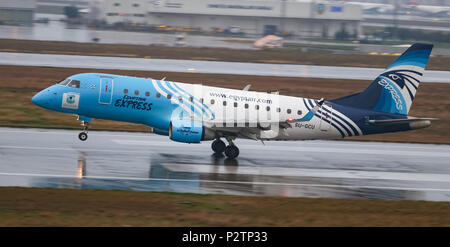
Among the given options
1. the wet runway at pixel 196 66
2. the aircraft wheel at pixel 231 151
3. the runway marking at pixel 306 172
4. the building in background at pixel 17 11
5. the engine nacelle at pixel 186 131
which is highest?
the building in background at pixel 17 11

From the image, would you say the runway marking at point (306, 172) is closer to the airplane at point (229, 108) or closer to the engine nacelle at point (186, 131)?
the engine nacelle at point (186, 131)

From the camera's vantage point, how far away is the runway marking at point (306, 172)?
2786cm

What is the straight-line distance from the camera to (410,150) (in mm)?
35969

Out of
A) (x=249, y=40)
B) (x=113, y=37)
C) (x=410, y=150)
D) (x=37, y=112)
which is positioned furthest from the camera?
(x=249, y=40)

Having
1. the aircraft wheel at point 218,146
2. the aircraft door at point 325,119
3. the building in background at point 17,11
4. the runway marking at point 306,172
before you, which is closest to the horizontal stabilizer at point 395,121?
the aircraft door at point 325,119

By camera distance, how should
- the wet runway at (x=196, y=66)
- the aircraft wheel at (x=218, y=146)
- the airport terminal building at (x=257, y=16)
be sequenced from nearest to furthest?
the aircraft wheel at (x=218, y=146)
the wet runway at (x=196, y=66)
the airport terminal building at (x=257, y=16)

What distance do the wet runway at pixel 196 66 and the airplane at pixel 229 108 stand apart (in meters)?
30.5

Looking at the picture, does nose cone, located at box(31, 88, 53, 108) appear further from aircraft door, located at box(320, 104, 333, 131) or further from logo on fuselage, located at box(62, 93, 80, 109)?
aircraft door, located at box(320, 104, 333, 131)

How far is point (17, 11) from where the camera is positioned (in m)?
122

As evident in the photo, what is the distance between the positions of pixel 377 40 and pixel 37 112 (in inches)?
3739

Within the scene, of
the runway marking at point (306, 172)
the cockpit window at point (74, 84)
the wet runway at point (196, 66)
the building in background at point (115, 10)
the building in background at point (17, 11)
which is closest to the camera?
the runway marking at point (306, 172)

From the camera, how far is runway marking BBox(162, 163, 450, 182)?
91.4 feet
